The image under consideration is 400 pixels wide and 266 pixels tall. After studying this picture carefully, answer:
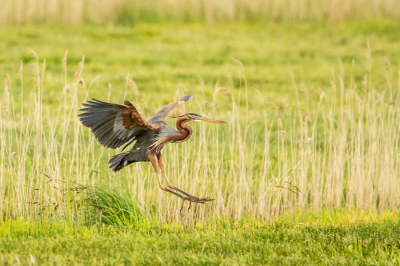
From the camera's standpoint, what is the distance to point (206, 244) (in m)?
5.84

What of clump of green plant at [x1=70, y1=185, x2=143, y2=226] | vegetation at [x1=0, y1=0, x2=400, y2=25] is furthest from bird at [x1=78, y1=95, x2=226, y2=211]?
vegetation at [x1=0, y1=0, x2=400, y2=25]

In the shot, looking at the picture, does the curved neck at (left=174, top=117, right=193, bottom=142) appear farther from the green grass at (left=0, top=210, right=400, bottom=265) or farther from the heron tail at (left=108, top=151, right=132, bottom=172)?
the green grass at (left=0, top=210, right=400, bottom=265)

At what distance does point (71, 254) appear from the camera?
5.36 meters

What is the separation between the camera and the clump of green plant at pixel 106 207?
6.80 m

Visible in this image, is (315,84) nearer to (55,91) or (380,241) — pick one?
(55,91)

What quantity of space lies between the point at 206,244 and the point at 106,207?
147cm

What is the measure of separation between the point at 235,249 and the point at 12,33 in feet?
49.1

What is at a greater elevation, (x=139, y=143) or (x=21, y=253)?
(x=139, y=143)

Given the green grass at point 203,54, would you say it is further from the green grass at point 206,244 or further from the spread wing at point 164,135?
the spread wing at point 164,135

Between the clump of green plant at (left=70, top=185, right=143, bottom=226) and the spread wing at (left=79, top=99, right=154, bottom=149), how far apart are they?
1171 mm

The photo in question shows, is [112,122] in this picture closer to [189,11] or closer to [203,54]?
[203,54]

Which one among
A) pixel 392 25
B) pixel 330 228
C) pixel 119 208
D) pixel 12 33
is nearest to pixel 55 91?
pixel 12 33

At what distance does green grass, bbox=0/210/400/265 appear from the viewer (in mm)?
5324

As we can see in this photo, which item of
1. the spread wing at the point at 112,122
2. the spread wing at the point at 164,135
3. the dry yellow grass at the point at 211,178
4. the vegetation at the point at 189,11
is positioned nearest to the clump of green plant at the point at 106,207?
the dry yellow grass at the point at 211,178
